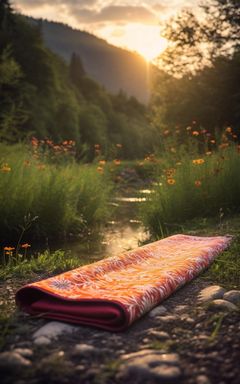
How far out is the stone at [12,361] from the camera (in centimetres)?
207

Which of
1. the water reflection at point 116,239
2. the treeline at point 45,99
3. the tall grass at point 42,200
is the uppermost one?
the treeline at point 45,99

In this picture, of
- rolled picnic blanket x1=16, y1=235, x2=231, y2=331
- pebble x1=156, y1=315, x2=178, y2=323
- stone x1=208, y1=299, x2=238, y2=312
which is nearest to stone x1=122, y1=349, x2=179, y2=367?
rolled picnic blanket x1=16, y1=235, x2=231, y2=331

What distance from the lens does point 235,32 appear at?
2272 cm

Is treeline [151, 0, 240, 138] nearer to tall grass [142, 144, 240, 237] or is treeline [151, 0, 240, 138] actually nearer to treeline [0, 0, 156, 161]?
treeline [0, 0, 156, 161]

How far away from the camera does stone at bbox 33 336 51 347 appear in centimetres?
235

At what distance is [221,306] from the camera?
285 centimetres

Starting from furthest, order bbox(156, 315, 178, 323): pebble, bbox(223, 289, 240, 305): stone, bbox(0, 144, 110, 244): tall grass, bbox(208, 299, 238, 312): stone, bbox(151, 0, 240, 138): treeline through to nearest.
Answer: bbox(151, 0, 240, 138): treeline
bbox(0, 144, 110, 244): tall grass
bbox(223, 289, 240, 305): stone
bbox(208, 299, 238, 312): stone
bbox(156, 315, 178, 323): pebble

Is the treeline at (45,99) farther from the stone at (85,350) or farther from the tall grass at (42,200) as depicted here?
the stone at (85,350)

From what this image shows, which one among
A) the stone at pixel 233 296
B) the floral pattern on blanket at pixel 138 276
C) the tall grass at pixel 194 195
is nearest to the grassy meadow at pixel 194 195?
the tall grass at pixel 194 195

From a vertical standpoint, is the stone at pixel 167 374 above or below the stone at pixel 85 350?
above

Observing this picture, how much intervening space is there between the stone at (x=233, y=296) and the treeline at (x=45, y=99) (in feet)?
29.0

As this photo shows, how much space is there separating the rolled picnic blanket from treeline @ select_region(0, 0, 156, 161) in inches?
322

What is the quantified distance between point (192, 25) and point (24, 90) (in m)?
9.60

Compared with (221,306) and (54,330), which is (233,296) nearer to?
(221,306)
